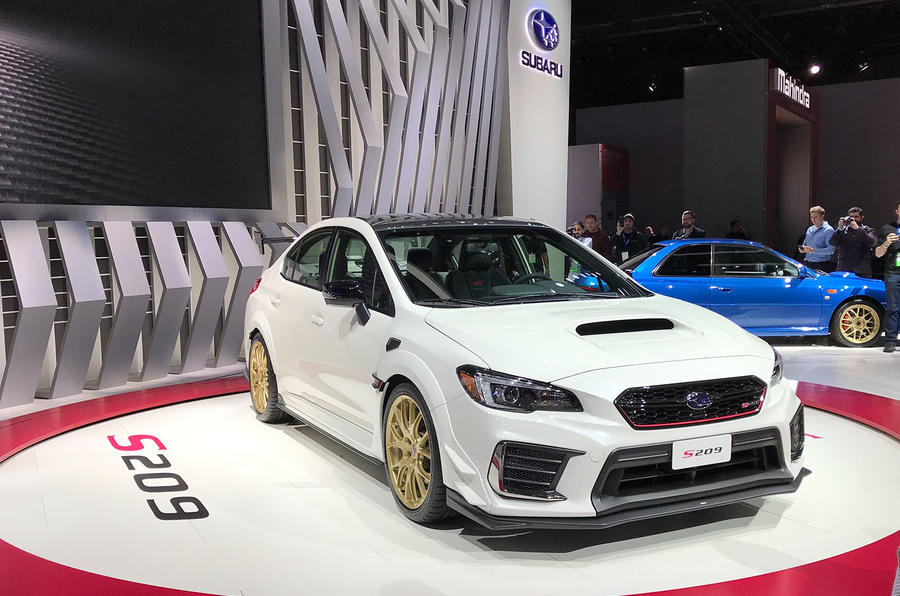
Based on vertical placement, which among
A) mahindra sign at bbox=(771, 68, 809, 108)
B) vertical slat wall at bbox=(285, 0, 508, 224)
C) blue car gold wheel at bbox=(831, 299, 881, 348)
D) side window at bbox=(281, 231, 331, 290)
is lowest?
blue car gold wheel at bbox=(831, 299, 881, 348)

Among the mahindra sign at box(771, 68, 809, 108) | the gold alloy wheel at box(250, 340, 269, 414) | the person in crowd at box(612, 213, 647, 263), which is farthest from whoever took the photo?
the mahindra sign at box(771, 68, 809, 108)

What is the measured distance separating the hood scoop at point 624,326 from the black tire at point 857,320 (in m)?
6.18

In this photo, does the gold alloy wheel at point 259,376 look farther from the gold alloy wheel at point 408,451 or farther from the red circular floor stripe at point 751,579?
the red circular floor stripe at point 751,579

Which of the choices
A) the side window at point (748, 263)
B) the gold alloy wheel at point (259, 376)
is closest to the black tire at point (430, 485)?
the gold alloy wheel at point (259, 376)

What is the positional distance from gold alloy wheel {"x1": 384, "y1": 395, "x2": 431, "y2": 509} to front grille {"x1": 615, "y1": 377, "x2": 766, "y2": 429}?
92 centimetres

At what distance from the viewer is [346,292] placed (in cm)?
420

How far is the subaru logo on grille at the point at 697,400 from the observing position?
329 centimetres

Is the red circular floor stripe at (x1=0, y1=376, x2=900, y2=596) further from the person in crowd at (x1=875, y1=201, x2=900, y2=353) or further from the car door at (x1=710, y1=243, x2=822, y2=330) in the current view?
the person in crowd at (x1=875, y1=201, x2=900, y2=353)

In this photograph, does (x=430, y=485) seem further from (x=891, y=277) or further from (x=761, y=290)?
(x=891, y=277)

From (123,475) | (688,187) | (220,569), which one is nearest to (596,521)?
(220,569)

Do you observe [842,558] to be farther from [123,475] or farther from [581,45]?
[581,45]

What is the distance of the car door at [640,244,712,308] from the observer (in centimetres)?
897

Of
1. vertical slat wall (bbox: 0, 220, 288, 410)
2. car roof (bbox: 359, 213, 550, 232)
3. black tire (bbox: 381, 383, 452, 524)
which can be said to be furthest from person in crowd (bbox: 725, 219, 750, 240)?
black tire (bbox: 381, 383, 452, 524)

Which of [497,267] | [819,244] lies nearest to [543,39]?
[819,244]
